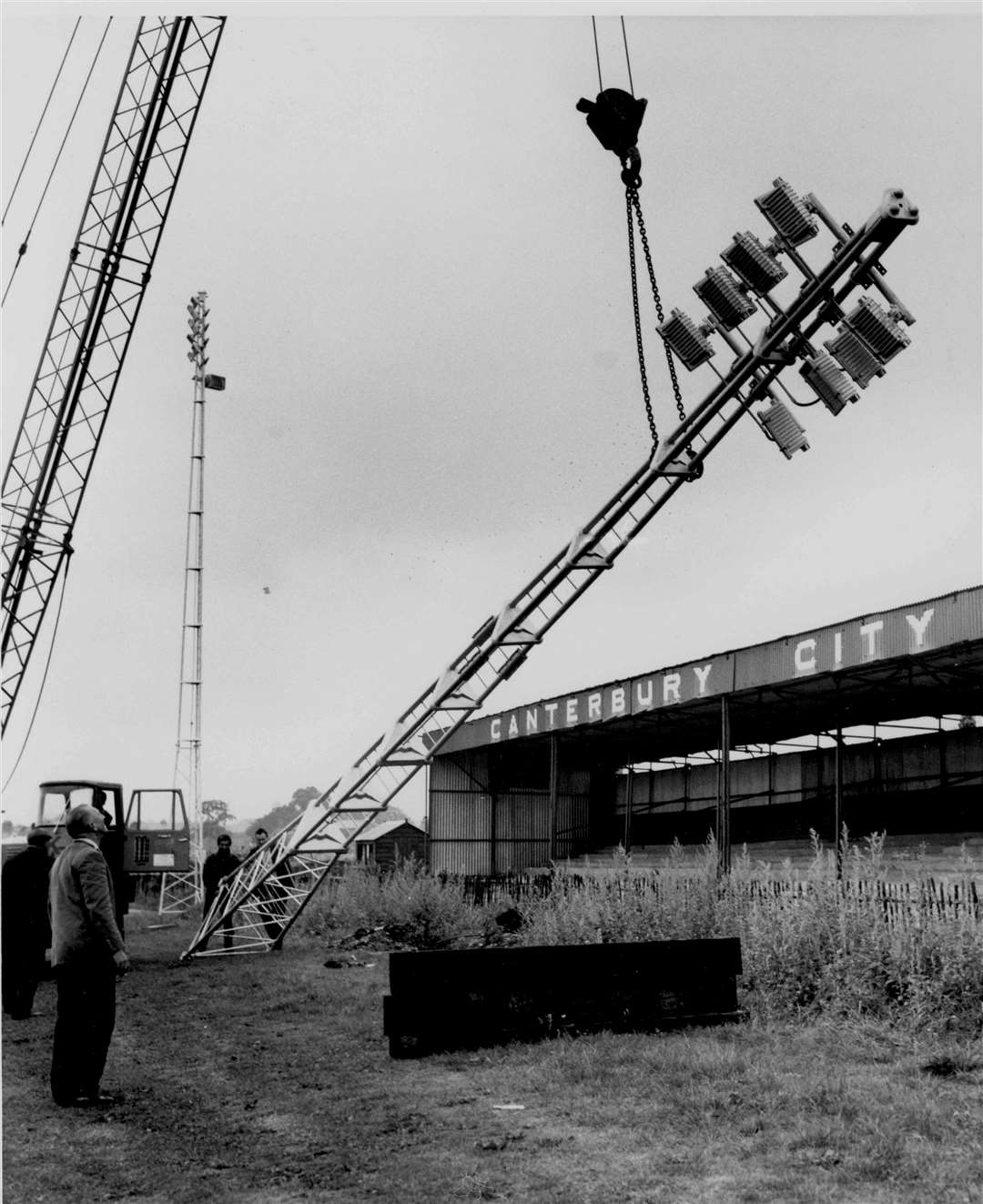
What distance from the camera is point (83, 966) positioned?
23.4ft

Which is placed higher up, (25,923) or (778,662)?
(778,662)

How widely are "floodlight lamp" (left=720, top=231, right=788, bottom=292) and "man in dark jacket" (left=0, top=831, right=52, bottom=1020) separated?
9.14 meters

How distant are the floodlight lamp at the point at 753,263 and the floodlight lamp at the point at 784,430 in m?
1.12

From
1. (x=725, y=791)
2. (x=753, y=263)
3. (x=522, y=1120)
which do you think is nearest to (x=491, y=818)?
(x=725, y=791)

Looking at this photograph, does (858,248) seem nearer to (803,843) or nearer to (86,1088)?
(86,1088)

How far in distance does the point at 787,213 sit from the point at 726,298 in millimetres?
908

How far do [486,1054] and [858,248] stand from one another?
288 inches

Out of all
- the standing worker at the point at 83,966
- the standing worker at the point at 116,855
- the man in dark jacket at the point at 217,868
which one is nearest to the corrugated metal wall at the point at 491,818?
the man in dark jacket at the point at 217,868

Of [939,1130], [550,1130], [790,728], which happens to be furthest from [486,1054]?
[790,728]

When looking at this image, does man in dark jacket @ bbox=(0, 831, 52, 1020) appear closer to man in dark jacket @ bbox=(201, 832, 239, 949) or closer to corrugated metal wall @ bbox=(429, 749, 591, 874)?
man in dark jacket @ bbox=(201, 832, 239, 949)

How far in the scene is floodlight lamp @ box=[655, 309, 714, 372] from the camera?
10.6 m

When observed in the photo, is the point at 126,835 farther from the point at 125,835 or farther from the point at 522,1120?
the point at 522,1120

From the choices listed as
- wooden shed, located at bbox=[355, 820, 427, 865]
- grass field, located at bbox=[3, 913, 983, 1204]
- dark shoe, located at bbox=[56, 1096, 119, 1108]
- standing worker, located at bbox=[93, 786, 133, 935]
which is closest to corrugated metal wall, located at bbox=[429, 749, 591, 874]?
wooden shed, located at bbox=[355, 820, 427, 865]

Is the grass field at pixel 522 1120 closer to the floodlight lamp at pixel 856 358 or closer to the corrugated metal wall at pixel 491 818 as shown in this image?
the floodlight lamp at pixel 856 358
